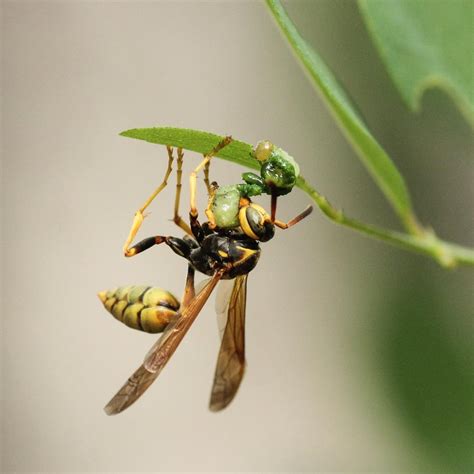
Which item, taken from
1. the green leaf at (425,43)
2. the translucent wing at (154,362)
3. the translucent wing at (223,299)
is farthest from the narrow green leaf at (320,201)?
the translucent wing at (223,299)

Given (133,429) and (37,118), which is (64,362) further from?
(37,118)

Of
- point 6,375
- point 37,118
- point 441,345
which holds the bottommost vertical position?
point 441,345

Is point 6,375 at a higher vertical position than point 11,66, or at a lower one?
lower

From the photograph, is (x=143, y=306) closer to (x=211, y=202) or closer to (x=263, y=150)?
(x=211, y=202)

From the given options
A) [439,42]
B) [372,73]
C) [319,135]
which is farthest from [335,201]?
[439,42]

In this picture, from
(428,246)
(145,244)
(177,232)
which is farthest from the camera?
(177,232)

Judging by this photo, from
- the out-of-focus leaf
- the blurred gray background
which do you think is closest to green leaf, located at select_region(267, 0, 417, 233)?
the out-of-focus leaf

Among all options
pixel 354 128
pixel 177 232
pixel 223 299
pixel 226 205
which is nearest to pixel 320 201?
pixel 354 128
